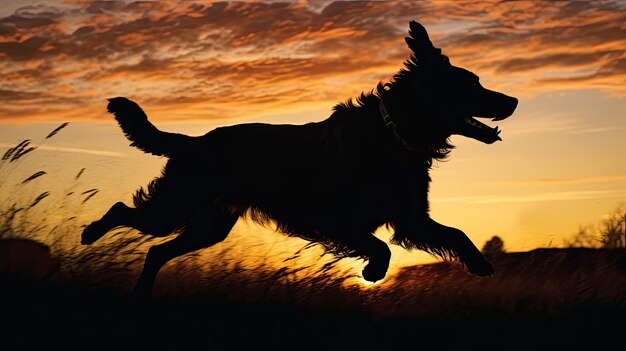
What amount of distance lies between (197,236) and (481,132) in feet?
8.40

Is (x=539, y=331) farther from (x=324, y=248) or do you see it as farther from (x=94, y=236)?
(x=94, y=236)

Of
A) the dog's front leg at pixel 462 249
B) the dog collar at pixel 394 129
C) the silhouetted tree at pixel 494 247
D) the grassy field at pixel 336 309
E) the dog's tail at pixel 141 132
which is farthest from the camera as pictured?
the silhouetted tree at pixel 494 247

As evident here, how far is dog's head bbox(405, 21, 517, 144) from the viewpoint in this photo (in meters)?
6.45

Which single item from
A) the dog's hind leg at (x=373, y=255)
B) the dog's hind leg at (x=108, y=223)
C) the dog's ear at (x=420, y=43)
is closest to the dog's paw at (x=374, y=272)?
the dog's hind leg at (x=373, y=255)

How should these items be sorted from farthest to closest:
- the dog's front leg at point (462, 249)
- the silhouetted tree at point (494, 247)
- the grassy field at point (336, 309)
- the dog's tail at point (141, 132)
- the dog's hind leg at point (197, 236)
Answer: the silhouetted tree at point (494, 247) < the dog's tail at point (141, 132) < the dog's hind leg at point (197, 236) < the dog's front leg at point (462, 249) < the grassy field at point (336, 309)

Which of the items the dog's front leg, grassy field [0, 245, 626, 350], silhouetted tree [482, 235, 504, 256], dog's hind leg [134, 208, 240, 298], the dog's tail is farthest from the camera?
silhouetted tree [482, 235, 504, 256]

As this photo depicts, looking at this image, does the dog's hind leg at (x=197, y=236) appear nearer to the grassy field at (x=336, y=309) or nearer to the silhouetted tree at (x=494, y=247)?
the grassy field at (x=336, y=309)

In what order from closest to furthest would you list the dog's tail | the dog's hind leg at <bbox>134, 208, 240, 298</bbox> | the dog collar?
the dog collar
the dog's hind leg at <bbox>134, 208, 240, 298</bbox>
the dog's tail

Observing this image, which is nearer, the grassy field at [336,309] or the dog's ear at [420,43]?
the grassy field at [336,309]

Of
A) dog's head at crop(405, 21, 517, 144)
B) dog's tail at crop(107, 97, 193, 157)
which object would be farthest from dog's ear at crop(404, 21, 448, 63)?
dog's tail at crop(107, 97, 193, 157)

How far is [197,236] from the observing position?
710cm

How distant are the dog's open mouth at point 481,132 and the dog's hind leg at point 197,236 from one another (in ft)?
6.96

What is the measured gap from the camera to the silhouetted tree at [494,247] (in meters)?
7.46

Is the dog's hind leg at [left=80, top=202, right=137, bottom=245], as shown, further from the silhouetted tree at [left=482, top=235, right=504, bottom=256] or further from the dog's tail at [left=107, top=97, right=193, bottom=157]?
the silhouetted tree at [left=482, top=235, right=504, bottom=256]
